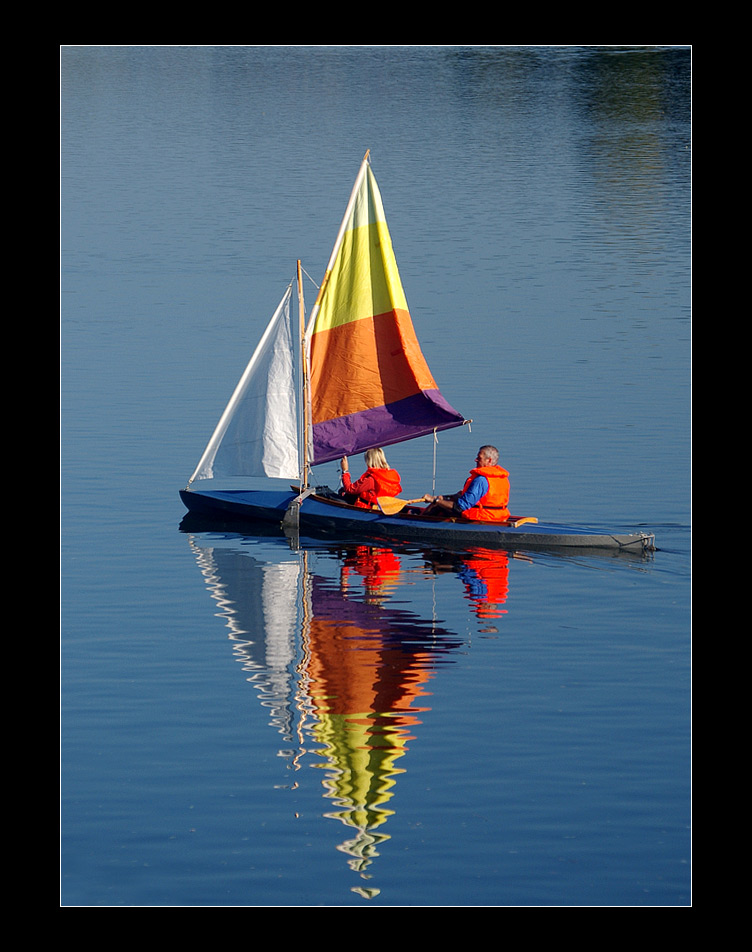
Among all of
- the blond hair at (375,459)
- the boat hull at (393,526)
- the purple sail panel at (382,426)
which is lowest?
the boat hull at (393,526)

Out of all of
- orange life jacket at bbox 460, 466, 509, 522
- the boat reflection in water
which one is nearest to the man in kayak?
orange life jacket at bbox 460, 466, 509, 522

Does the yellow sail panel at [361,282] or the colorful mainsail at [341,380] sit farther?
the yellow sail panel at [361,282]

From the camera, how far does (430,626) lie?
23000mm

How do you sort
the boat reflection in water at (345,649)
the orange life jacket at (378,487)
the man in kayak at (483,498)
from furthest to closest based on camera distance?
the orange life jacket at (378,487)
the man in kayak at (483,498)
the boat reflection in water at (345,649)

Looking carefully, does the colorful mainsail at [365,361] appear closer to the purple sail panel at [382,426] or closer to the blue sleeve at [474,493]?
the purple sail panel at [382,426]

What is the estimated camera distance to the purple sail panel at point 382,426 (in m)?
30.2

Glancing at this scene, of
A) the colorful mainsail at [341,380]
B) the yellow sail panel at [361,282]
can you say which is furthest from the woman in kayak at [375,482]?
the yellow sail panel at [361,282]

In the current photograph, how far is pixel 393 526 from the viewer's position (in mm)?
28062

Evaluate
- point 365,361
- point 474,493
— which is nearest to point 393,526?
point 474,493

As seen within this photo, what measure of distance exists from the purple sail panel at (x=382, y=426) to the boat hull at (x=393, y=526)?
3.83 ft

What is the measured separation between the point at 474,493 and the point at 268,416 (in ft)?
15.2

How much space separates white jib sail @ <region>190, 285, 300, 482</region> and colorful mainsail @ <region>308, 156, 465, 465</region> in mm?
469

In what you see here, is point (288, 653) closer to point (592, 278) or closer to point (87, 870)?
point (87, 870)

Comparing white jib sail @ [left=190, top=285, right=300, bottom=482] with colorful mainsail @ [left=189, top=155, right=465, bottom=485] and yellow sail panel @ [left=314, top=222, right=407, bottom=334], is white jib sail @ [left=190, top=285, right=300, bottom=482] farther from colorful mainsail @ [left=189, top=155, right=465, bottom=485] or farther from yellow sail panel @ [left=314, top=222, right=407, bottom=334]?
yellow sail panel @ [left=314, top=222, right=407, bottom=334]
